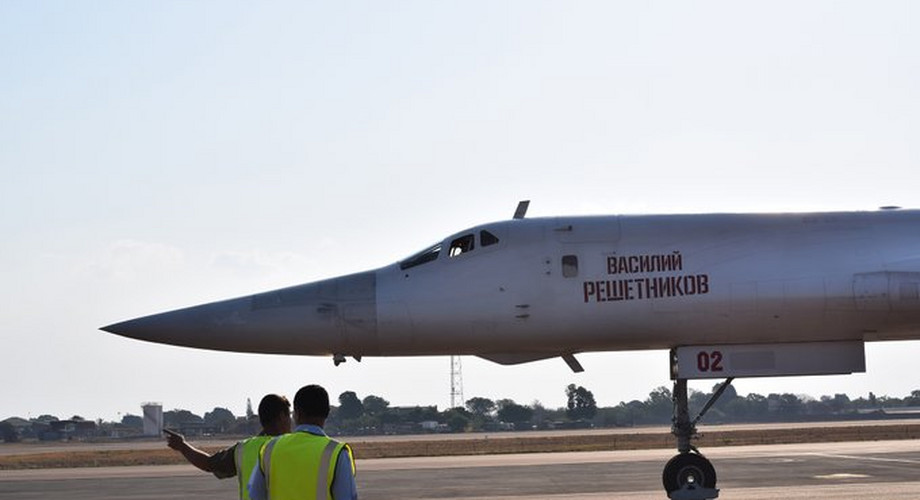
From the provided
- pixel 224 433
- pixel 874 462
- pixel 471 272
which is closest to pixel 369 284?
pixel 471 272

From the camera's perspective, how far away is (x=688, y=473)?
16.5 metres

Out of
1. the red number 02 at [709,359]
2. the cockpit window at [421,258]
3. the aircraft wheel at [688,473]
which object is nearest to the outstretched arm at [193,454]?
the cockpit window at [421,258]

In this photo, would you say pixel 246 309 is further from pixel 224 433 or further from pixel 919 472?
pixel 224 433

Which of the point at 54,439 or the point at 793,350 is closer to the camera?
the point at 793,350

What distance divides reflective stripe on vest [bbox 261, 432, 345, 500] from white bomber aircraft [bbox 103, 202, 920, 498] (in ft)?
28.7

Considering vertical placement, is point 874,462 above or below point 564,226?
below

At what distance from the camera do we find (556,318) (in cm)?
1603

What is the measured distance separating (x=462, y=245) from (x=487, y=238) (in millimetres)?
343

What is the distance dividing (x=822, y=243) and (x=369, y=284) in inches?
229

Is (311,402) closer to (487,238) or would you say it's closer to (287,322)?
(287,322)

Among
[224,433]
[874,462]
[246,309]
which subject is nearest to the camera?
[246,309]

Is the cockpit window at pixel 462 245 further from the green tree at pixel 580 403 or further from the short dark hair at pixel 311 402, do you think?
the green tree at pixel 580 403

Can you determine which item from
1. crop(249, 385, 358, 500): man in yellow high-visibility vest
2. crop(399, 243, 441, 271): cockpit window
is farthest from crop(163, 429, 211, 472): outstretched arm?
crop(399, 243, 441, 271): cockpit window

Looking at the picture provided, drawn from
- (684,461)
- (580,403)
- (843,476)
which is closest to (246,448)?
(684,461)
